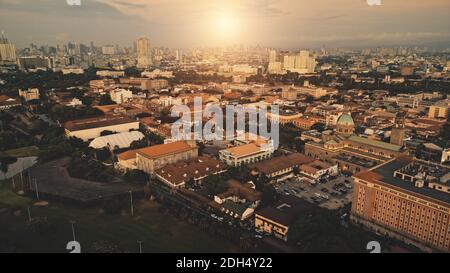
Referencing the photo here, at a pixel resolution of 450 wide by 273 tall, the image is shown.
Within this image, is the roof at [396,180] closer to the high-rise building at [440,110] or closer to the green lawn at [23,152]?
the green lawn at [23,152]

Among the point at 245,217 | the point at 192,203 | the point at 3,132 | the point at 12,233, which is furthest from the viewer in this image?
the point at 3,132

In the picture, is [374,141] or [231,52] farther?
[231,52]

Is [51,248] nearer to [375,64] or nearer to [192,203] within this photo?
[192,203]

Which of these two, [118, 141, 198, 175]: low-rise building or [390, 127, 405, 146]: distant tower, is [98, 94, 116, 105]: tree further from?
[390, 127, 405, 146]: distant tower

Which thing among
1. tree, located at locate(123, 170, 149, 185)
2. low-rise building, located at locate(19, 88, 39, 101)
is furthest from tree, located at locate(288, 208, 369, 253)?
low-rise building, located at locate(19, 88, 39, 101)

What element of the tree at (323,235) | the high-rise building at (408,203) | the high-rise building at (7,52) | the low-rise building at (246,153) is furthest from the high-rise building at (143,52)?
the tree at (323,235)

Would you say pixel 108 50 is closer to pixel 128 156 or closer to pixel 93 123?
pixel 93 123
